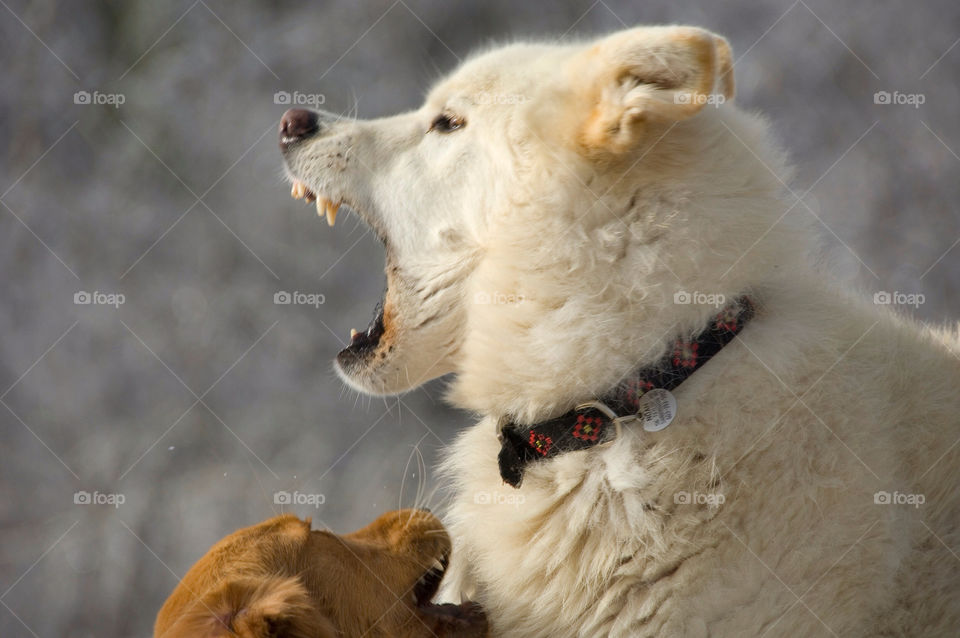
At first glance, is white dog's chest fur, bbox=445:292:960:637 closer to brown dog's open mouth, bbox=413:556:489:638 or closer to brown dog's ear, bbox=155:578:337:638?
brown dog's open mouth, bbox=413:556:489:638

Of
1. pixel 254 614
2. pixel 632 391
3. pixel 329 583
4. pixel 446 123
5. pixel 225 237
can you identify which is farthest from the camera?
pixel 225 237

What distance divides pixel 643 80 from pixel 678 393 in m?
0.55

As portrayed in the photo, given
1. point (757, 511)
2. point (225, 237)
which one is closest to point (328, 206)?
point (757, 511)

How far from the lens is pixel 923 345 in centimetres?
169

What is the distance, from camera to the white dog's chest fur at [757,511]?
1.41 meters

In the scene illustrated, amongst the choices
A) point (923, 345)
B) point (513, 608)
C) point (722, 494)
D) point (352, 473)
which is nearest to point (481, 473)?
point (513, 608)

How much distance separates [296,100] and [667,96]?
2.40 meters

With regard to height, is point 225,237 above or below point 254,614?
below

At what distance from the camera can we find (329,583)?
1.59 meters

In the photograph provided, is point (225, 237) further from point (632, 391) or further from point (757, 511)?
point (757, 511)

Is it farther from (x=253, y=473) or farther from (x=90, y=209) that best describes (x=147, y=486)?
(x=90, y=209)

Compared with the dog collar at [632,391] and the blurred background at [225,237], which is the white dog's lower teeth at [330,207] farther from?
the blurred background at [225,237]

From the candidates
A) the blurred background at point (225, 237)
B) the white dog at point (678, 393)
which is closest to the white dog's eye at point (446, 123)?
the white dog at point (678, 393)

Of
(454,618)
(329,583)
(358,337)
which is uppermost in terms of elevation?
(358,337)
